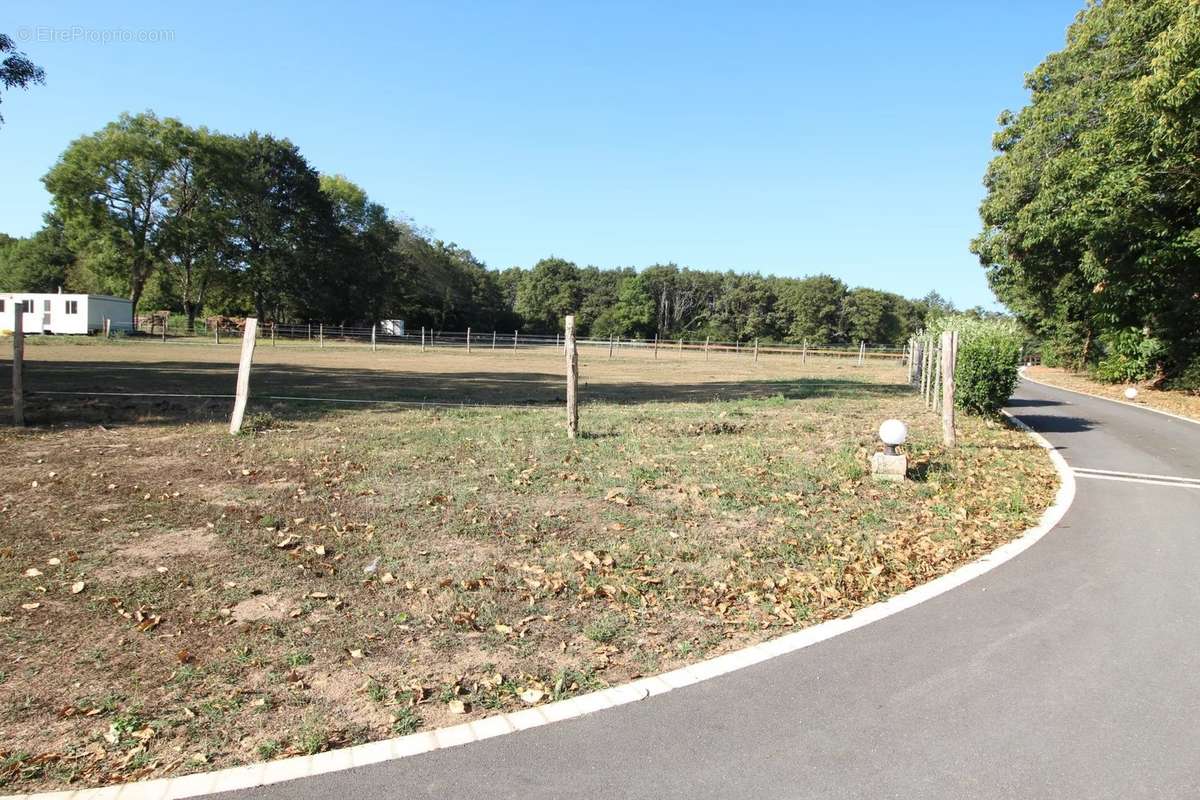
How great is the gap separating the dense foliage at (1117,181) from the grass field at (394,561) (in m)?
Answer: 10.6

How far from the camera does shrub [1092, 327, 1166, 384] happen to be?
24656 millimetres

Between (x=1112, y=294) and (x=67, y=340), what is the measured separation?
4715 centimetres

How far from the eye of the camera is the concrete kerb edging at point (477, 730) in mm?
2752

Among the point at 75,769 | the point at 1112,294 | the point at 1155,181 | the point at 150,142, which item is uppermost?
the point at 150,142

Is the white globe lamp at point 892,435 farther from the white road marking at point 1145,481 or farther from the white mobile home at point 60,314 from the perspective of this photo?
the white mobile home at point 60,314

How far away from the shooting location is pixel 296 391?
16547mm

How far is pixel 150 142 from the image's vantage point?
171 feet

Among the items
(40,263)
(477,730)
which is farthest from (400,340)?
(477,730)

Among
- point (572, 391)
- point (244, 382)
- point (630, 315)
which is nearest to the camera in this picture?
point (244, 382)

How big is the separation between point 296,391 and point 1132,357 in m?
27.1

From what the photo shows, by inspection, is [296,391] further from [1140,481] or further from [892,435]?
[1140,481]

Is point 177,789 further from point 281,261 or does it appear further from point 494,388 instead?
point 281,261

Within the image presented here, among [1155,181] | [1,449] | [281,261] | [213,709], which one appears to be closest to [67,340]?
[281,261]

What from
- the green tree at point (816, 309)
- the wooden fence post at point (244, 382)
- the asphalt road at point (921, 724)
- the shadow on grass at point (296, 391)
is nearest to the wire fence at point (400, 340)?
the shadow on grass at point (296, 391)
